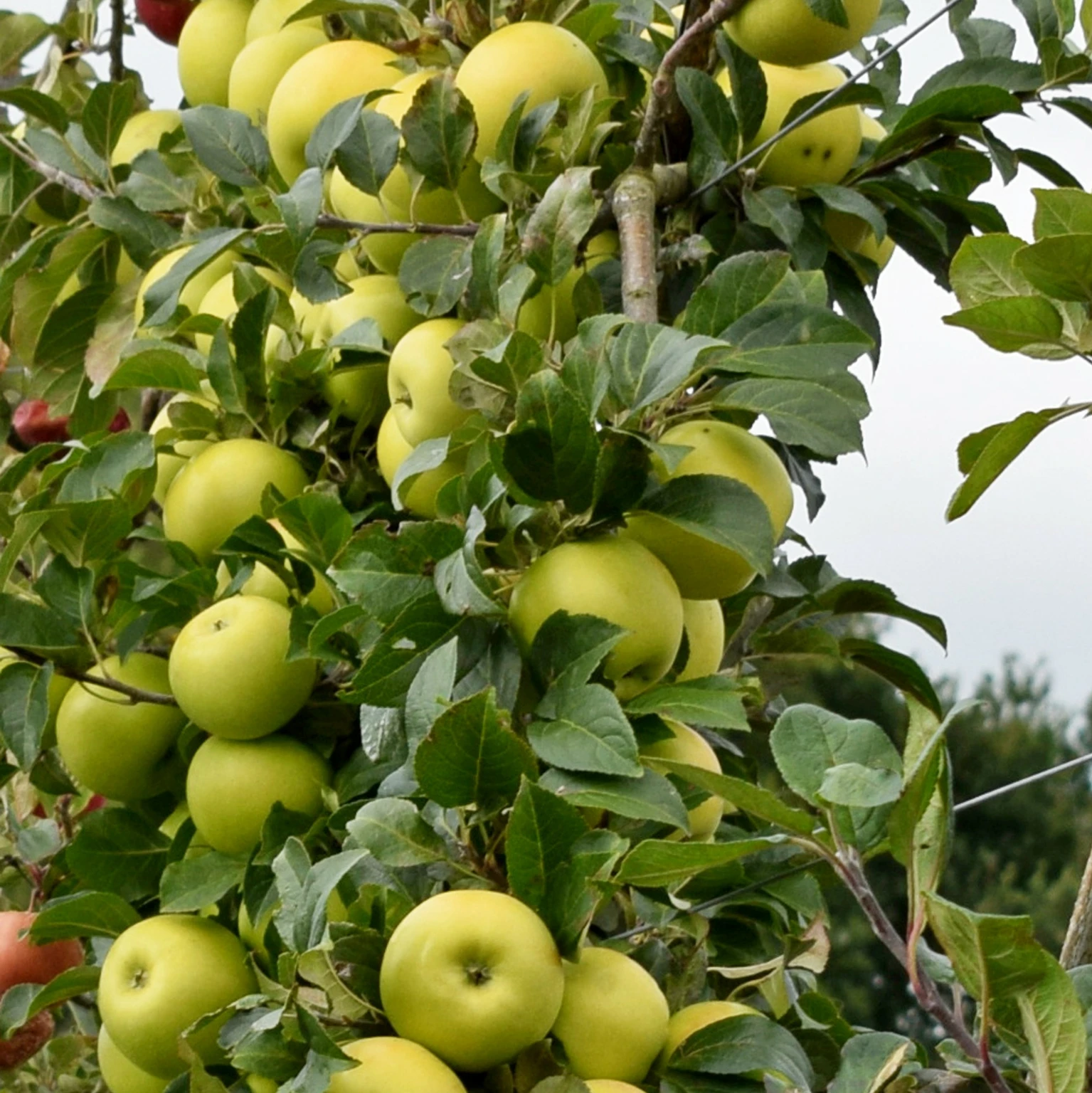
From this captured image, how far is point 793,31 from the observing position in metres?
0.70

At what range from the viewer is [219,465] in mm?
753

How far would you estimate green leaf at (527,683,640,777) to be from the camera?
0.54 meters

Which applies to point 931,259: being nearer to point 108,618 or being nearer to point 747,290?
point 747,290

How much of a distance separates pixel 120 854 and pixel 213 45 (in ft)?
1.71

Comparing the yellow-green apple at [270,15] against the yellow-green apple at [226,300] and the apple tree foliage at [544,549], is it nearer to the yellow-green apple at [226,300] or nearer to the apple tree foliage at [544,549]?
the apple tree foliage at [544,549]

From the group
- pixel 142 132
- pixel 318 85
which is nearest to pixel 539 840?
pixel 318 85

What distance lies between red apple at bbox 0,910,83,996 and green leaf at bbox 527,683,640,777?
447 millimetres

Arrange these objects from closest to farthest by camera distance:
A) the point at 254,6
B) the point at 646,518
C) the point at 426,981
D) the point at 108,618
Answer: the point at 426,981
the point at 646,518
the point at 108,618
the point at 254,6

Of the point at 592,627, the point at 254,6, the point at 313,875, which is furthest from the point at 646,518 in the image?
the point at 254,6

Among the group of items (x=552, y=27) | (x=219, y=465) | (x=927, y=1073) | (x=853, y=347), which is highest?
(x=552, y=27)

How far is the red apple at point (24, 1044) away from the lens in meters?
0.94

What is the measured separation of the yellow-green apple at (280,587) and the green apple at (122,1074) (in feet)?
0.68

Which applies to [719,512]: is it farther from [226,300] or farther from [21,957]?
[21,957]

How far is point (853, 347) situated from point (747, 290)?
0.05 metres
